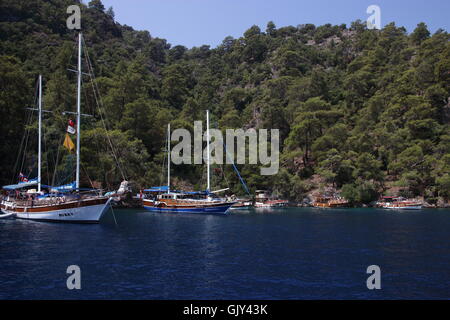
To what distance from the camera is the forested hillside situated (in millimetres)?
78875

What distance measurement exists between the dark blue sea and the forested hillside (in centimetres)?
3509

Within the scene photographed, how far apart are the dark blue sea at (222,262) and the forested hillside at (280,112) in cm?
3509

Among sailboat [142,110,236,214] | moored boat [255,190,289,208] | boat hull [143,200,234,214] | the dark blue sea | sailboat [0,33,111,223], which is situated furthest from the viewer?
moored boat [255,190,289,208]

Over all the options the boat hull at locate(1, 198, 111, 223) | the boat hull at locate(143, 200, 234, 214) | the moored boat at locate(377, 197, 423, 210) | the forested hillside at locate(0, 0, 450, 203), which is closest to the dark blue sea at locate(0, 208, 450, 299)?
the boat hull at locate(1, 198, 111, 223)

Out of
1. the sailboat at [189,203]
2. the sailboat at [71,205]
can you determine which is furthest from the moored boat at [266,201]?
the sailboat at [71,205]

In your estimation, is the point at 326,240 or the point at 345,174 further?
the point at 345,174

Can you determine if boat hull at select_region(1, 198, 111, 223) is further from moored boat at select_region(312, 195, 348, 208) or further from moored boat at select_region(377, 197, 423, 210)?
moored boat at select_region(377, 197, 423, 210)

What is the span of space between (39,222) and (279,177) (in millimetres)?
56137

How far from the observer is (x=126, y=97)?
3829 inches

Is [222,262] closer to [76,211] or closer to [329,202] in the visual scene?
[76,211]

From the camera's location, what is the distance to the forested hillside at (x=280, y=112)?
78.9 metres

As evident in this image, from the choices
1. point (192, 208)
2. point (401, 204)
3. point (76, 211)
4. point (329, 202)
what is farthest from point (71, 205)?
point (401, 204)
